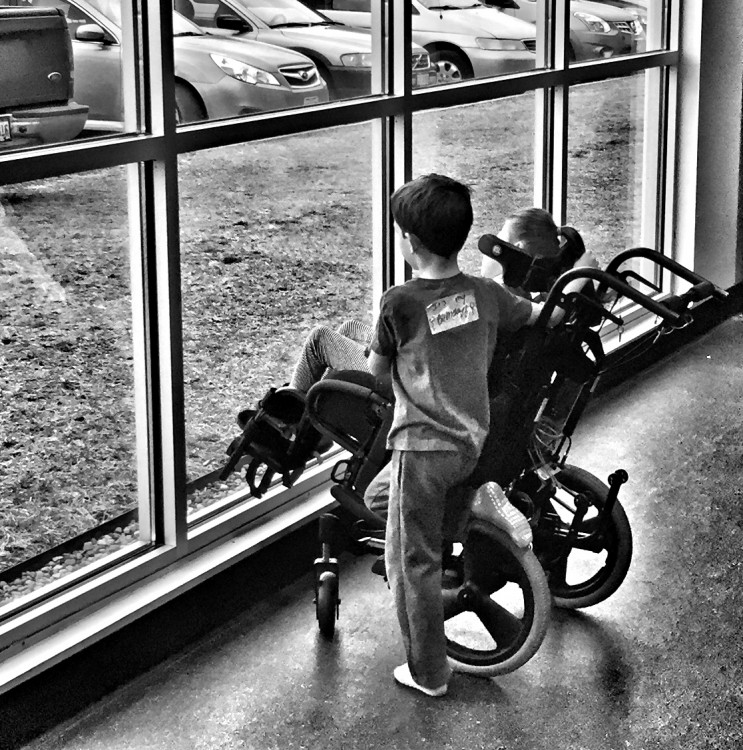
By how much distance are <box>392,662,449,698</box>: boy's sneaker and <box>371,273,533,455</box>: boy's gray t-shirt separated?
581mm

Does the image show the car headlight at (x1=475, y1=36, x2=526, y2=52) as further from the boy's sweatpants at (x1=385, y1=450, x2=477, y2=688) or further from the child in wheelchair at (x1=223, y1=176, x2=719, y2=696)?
the boy's sweatpants at (x1=385, y1=450, x2=477, y2=688)

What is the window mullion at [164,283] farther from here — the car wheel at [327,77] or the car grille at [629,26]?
the car grille at [629,26]

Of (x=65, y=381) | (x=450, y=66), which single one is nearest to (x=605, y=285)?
(x=65, y=381)

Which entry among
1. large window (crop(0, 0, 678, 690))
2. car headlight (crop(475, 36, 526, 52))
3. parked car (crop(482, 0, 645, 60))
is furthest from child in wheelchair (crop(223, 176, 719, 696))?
parked car (crop(482, 0, 645, 60))

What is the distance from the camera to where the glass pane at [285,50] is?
3.32m

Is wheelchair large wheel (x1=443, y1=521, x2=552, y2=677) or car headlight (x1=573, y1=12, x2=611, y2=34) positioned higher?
car headlight (x1=573, y1=12, x2=611, y2=34)

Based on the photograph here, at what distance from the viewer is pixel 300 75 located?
368 cm

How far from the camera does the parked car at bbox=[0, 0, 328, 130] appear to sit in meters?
2.88

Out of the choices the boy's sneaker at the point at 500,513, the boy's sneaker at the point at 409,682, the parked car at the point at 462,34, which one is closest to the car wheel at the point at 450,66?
the parked car at the point at 462,34

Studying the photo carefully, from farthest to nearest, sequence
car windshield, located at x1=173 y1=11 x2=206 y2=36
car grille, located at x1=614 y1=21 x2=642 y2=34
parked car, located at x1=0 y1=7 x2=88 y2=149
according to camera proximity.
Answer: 1. car grille, located at x1=614 y1=21 x2=642 y2=34
2. car windshield, located at x1=173 y1=11 x2=206 y2=36
3. parked car, located at x1=0 y1=7 x2=88 y2=149

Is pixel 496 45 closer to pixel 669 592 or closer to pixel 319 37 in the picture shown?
pixel 319 37

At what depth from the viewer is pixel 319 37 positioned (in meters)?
3.79

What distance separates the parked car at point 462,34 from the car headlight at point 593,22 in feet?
1.57

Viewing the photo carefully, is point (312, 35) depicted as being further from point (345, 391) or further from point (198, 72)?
point (345, 391)
